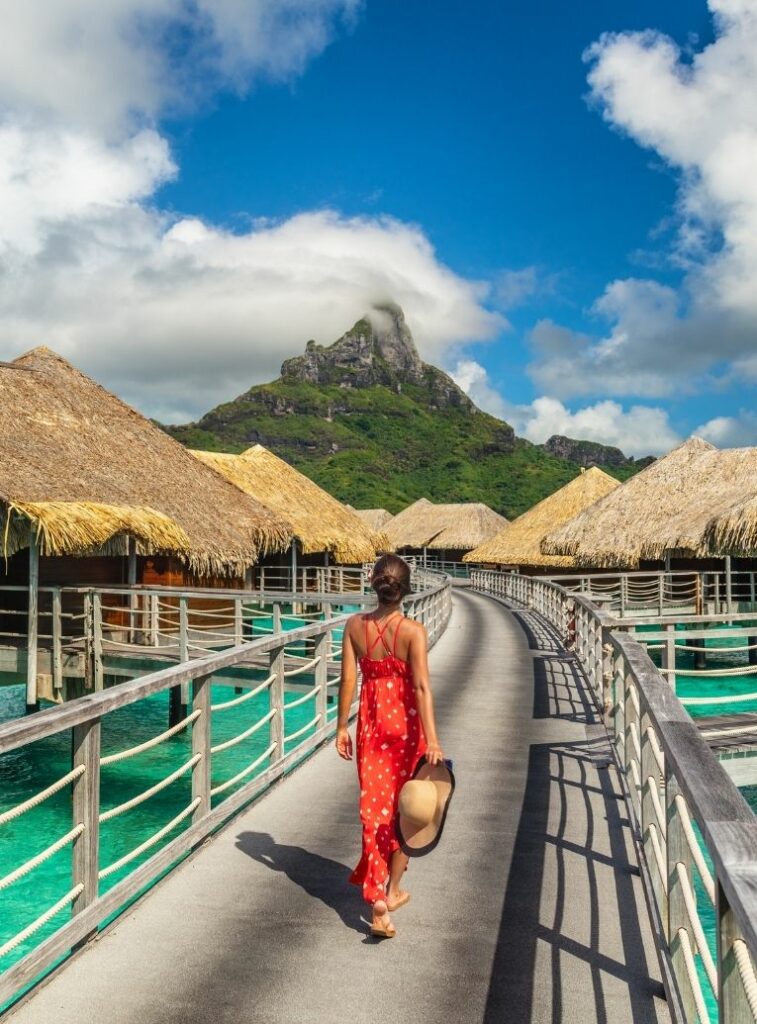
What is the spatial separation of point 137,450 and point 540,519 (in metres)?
25.2

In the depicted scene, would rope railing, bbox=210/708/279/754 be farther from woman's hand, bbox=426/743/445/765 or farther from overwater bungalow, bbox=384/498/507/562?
overwater bungalow, bbox=384/498/507/562

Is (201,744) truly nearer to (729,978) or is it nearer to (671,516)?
(729,978)

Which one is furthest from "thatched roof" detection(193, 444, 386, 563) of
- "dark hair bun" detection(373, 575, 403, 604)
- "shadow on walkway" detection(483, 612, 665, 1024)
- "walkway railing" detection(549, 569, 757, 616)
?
"dark hair bun" detection(373, 575, 403, 604)

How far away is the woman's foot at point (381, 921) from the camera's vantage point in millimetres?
3676

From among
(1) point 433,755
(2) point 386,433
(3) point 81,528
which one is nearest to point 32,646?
(3) point 81,528

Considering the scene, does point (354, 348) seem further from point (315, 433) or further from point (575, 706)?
point (575, 706)

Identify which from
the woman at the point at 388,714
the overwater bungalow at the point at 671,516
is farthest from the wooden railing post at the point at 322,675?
the overwater bungalow at the point at 671,516

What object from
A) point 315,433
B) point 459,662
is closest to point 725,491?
point 459,662

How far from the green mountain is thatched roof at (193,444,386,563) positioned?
64.3 meters

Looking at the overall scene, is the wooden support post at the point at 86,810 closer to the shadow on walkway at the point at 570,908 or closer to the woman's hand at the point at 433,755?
the woman's hand at the point at 433,755

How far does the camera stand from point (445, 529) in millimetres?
57906

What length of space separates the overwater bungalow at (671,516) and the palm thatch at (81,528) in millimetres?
15312

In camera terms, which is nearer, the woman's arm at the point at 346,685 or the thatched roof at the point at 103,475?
the woman's arm at the point at 346,685

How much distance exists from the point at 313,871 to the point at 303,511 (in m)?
25.0
